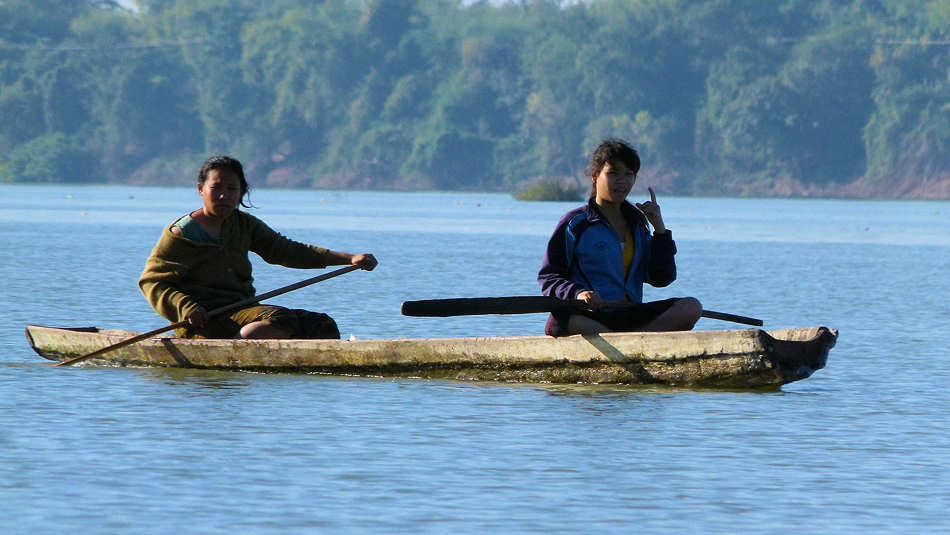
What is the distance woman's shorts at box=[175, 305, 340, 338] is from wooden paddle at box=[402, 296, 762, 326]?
2.07ft

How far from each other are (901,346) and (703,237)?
20.1 metres

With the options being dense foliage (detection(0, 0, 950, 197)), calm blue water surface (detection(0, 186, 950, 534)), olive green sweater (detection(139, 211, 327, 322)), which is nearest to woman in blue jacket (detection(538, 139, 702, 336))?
calm blue water surface (detection(0, 186, 950, 534))

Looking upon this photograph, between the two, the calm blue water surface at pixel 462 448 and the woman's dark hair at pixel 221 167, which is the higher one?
the woman's dark hair at pixel 221 167

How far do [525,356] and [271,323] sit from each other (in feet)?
4.64

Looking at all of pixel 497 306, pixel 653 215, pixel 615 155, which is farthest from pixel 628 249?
pixel 497 306

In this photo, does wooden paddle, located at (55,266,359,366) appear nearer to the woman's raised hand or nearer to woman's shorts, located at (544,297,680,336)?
woman's shorts, located at (544,297,680,336)

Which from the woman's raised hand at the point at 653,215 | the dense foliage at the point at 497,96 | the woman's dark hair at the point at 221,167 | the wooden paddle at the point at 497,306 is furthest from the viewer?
the dense foliage at the point at 497,96

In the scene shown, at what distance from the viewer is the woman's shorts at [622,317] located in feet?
29.8

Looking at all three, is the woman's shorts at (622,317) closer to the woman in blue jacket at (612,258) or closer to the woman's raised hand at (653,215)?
the woman in blue jacket at (612,258)

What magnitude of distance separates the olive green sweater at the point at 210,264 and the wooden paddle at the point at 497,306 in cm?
63

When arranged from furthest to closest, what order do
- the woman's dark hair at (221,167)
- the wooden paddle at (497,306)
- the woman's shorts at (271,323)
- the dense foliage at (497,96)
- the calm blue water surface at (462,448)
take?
the dense foliage at (497,96) < the woman's shorts at (271,323) < the woman's dark hair at (221,167) < the wooden paddle at (497,306) < the calm blue water surface at (462,448)

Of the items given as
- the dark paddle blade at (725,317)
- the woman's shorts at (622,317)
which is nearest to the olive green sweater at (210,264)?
the woman's shorts at (622,317)

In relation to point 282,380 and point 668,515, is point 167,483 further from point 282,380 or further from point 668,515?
point 282,380

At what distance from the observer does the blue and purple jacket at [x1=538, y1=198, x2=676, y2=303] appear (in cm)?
890
